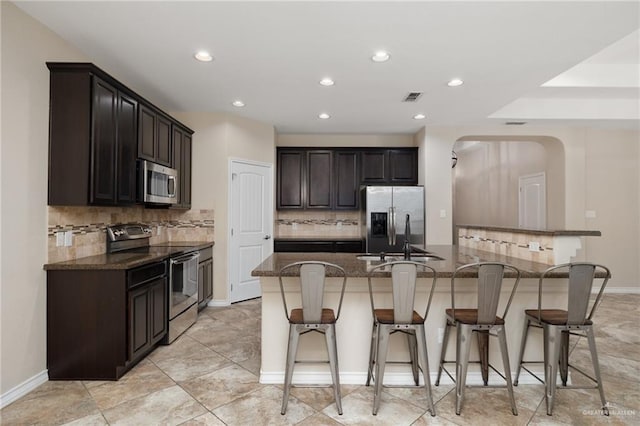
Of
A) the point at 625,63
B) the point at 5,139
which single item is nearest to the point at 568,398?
the point at 625,63

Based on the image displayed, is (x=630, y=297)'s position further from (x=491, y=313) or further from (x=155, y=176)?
(x=155, y=176)

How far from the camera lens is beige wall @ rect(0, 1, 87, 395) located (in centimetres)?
214

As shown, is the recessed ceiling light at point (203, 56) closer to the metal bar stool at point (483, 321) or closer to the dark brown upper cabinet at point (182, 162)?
the dark brown upper cabinet at point (182, 162)

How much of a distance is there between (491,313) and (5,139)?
3350 mm

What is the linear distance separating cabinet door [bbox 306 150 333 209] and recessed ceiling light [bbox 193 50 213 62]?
2755mm

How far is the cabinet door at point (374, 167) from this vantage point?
551 cm

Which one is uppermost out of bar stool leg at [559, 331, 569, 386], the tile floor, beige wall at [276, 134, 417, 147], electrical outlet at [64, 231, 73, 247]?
beige wall at [276, 134, 417, 147]

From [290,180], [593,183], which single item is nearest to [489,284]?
[290,180]

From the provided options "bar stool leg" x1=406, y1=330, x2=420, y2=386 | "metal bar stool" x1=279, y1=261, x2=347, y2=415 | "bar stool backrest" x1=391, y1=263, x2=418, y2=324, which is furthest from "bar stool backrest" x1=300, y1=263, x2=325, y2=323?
"bar stool leg" x1=406, y1=330, x2=420, y2=386

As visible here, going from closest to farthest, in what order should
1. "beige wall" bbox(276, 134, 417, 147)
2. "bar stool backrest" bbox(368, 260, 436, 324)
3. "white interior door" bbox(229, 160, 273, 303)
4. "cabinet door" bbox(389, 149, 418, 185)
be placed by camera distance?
"bar stool backrest" bbox(368, 260, 436, 324) < "white interior door" bbox(229, 160, 273, 303) < "cabinet door" bbox(389, 149, 418, 185) < "beige wall" bbox(276, 134, 417, 147)

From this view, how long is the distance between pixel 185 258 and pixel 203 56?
200cm

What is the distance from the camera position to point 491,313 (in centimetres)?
206

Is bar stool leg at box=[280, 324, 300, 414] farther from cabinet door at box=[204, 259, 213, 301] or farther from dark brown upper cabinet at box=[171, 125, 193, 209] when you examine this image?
dark brown upper cabinet at box=[171, 125, 193, 209]

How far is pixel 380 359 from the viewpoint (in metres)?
2.02
